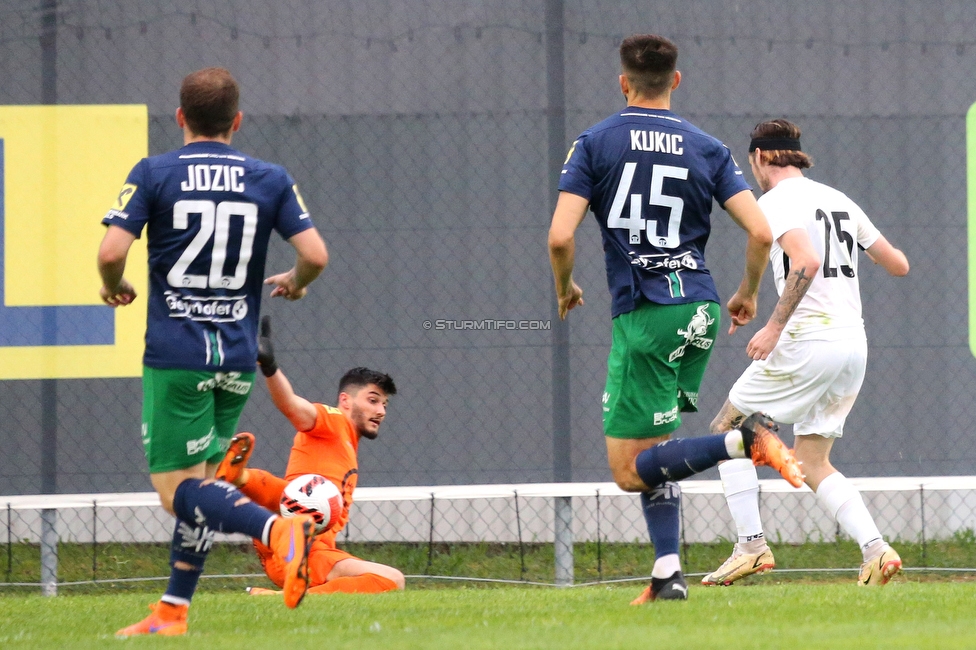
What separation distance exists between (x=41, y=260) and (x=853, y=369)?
4457 millimetres

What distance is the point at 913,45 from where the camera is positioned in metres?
6.85

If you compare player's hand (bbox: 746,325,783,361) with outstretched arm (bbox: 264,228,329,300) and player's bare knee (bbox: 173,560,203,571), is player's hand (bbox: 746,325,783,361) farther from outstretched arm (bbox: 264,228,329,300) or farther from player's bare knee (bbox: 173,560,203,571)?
player's bare knee (bbox: 173,560,203,571)

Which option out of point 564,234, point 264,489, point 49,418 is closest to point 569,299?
point 564,234

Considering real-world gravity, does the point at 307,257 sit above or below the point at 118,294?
above

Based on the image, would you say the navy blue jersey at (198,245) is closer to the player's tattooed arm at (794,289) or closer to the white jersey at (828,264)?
the player's tattooed arm at (794,289)

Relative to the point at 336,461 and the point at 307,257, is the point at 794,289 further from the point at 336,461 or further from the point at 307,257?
the point at 336,461

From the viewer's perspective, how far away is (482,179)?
268 inches

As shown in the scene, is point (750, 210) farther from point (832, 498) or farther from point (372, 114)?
point (372, 114)

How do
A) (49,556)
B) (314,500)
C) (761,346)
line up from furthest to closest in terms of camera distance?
(49,556) < (314,500) < (761,346)

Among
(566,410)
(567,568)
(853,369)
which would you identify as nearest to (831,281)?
(853,369)

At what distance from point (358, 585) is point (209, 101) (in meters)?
2.96

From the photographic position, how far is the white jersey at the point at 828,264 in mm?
5086

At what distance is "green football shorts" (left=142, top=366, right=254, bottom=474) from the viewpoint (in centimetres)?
355

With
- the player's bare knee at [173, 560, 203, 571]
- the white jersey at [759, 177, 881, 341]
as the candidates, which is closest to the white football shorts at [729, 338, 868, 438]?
the white jersey at [759, 177, 881, 341]
